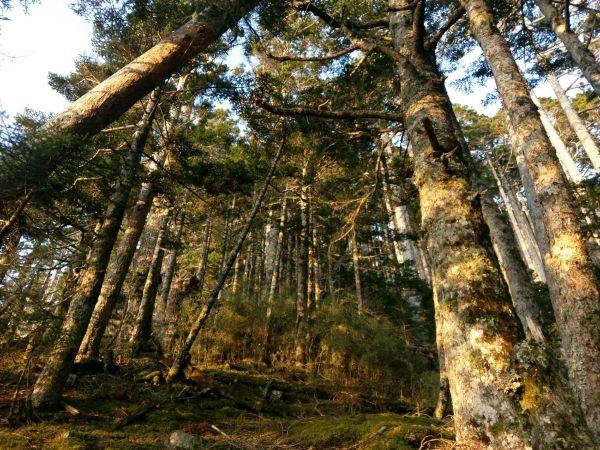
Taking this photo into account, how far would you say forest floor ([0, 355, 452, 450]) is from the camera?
10.2ft

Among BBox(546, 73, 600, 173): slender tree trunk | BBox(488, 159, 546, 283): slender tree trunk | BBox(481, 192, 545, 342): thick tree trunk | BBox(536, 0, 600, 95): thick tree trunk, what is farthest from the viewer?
BBox(488, 159, 546, 283): slender tree trunk

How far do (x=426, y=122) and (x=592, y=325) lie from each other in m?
3.41

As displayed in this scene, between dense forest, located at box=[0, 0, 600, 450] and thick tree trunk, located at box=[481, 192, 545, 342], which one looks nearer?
dense forest, located at box=[0, 0, 600, 450]

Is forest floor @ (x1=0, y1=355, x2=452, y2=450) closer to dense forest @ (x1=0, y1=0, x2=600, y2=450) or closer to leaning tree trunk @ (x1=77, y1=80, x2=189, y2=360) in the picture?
dense forest @ (x1=0, y1=0, x2=600, y2=450)

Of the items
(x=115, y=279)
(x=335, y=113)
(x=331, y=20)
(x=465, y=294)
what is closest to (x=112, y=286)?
(x=115, y=279)

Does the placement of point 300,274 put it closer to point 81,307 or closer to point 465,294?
point 81,307

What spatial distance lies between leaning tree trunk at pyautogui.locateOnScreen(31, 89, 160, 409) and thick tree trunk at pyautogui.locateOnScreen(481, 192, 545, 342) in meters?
5.34

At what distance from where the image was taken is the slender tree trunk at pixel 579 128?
14.4 metres

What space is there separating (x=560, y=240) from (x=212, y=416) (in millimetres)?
5125

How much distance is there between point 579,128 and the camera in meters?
15.8

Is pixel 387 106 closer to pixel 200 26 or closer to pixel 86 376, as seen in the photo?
pixel 200 26

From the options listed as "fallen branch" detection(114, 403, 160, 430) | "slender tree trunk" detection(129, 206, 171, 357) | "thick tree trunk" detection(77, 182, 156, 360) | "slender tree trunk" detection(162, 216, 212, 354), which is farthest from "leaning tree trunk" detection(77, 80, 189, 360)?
"fallen branch" detection(114, 403, 160, 430)

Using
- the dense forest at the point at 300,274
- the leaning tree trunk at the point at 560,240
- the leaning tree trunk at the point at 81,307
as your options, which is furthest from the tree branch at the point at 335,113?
the leaning tree trunk at the point at 81,307

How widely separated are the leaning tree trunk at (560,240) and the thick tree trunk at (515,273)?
481mm
